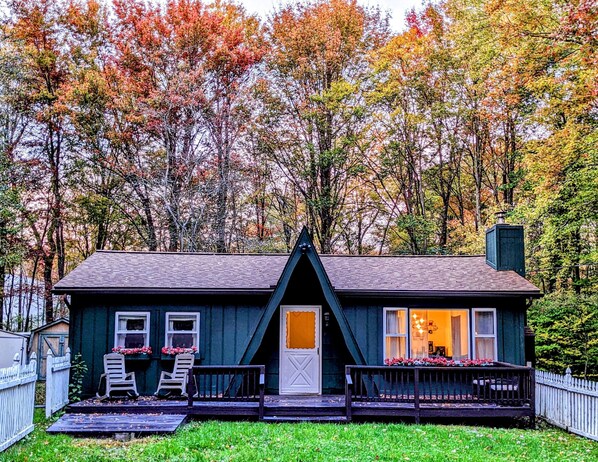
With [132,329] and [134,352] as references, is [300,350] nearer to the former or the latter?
[134,352]

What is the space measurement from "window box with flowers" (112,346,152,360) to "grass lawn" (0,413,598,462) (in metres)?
2.14

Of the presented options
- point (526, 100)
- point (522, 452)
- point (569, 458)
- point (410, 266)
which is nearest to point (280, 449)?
point (522, 452)

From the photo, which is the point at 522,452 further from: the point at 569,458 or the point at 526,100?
the point at 526,100

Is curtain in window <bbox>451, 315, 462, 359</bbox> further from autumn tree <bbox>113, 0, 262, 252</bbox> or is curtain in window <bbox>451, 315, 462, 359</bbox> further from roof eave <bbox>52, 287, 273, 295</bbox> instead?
autumn tree <bbox>113, 0, 262, 252</bbox>

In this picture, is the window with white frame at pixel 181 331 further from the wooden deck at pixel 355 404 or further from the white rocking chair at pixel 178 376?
the wooden deck at pixel 355 404

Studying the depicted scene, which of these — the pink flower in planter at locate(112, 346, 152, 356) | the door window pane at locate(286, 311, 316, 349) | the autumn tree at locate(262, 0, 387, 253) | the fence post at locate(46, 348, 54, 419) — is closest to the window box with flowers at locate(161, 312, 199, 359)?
the pink flower in planter at locate(112, 346, 152, 356)

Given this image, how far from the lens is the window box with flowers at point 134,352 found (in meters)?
10.4

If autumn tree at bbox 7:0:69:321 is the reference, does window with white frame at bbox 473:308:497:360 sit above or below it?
below

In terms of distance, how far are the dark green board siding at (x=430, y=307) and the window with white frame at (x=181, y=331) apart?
305 cm

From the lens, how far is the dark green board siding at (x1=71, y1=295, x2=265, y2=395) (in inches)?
417

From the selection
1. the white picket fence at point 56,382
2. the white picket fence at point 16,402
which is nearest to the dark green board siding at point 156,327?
the white picket fence at point 56,382

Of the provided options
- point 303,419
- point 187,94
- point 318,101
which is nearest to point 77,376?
point 303,419

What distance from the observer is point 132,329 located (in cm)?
1078

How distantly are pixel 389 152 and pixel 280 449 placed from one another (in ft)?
53.3
